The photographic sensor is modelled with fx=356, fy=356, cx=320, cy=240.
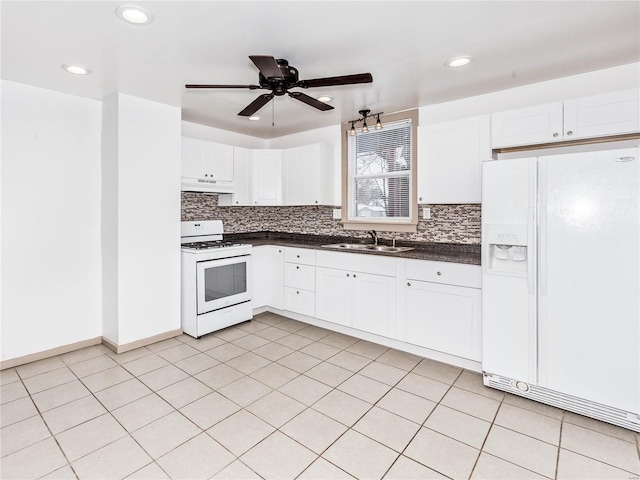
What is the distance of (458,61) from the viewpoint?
2529mm

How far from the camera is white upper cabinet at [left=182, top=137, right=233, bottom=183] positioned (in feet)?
12.7

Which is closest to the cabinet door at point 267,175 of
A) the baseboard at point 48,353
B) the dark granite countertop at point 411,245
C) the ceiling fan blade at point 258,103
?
the dark granite countertop at point 411,245

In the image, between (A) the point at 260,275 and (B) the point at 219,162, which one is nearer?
(B) the point at 219,162

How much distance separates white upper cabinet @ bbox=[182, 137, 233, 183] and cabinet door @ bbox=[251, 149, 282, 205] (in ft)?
1.23

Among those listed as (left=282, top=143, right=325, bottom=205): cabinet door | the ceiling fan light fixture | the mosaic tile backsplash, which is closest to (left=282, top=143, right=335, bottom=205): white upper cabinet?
(left=282, top=143, right=325, bottom=205): cabinet door

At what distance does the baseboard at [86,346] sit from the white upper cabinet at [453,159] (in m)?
2.86

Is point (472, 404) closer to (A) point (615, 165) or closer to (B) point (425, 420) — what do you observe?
(B) point (425, 420)

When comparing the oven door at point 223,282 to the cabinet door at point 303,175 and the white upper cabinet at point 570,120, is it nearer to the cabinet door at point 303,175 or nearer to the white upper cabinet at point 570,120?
the cabinet door at point 303,175

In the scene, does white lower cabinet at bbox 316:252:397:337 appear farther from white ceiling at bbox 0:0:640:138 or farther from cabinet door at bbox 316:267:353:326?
white ceiling at bbox 0:0:640:138

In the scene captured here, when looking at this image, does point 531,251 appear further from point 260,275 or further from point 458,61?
point 260,275

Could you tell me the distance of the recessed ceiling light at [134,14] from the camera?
185 centimetres

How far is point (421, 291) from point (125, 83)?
300cm

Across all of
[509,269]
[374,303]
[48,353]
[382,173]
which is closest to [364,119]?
[382,173]

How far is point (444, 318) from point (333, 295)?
1.17 m
